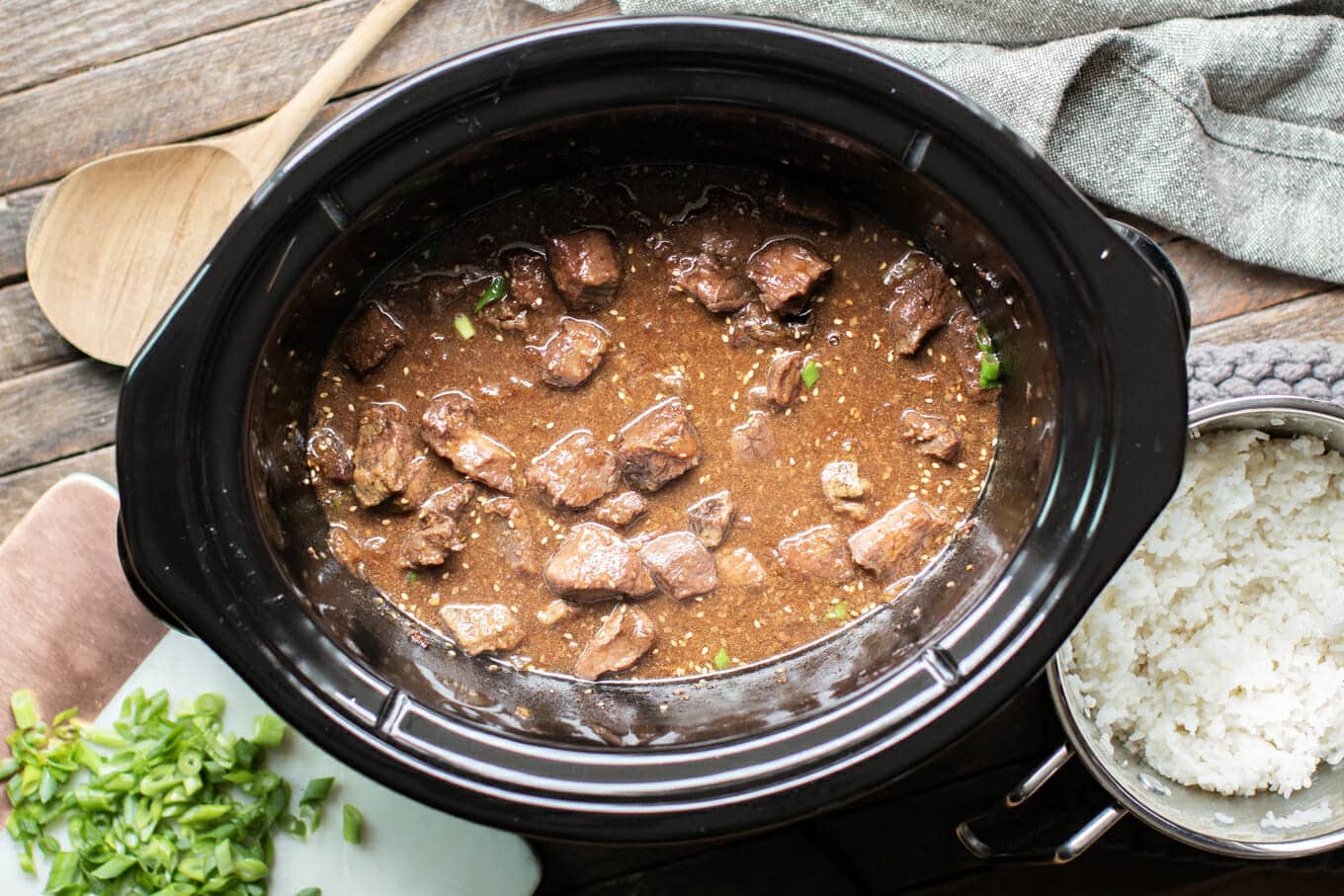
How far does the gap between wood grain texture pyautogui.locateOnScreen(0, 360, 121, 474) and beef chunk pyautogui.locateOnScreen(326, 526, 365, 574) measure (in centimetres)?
52

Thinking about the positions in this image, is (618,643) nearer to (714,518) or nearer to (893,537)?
(714,518)

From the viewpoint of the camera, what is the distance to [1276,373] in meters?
1.75

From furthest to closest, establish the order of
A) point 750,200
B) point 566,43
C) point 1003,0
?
point 1003,0
point 750,200
point 566,43

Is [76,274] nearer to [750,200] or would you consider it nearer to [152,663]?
[152,663]

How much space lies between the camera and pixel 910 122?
53.7 inches

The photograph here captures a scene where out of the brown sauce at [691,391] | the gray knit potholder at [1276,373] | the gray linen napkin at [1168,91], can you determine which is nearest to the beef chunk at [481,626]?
the brown sauce at [691,391]

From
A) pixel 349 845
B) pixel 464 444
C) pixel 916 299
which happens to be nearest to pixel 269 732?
pixel 349 845

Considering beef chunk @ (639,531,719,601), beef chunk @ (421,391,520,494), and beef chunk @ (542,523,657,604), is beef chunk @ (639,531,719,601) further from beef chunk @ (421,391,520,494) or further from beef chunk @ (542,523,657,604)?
beef chunk @ (421,391,520,494)

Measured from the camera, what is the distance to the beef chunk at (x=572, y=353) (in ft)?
5.49

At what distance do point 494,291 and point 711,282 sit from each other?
1.13 feet

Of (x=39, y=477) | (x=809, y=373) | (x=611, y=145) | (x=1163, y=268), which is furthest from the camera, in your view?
(x=39, y=477)

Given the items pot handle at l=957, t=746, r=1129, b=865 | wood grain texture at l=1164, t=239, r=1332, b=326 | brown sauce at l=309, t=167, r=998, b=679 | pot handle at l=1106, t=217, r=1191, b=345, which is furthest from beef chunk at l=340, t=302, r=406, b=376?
wood grain texture at l=1164, t=239, r=1332, b=326

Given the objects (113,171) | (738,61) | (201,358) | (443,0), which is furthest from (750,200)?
(113,171)

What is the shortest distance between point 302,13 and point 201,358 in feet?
2.75
